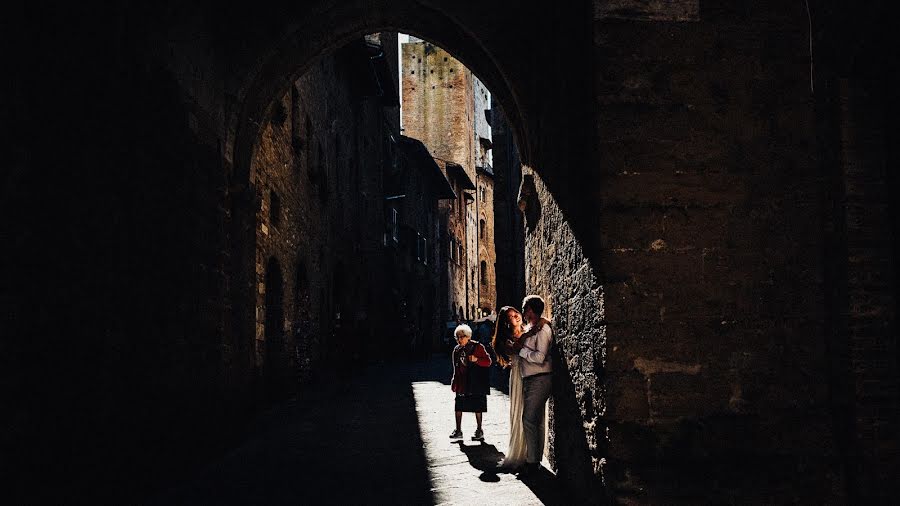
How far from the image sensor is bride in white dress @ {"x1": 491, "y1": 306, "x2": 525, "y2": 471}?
17.8 feet

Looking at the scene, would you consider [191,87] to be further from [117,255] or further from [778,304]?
[778,304]

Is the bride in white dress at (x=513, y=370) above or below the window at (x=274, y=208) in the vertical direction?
below

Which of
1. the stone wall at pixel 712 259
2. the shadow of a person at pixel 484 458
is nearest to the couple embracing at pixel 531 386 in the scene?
the shadow of a person at pixel 484 458

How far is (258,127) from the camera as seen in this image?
779 centimetres

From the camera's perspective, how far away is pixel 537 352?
16.9 feet

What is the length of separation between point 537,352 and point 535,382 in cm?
20

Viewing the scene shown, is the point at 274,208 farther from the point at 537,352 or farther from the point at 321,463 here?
the point at 537,352

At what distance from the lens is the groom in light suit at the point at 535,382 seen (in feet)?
16.9

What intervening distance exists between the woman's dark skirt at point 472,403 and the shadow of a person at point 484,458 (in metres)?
0.30

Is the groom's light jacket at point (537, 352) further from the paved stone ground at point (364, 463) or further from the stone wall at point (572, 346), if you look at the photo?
the paved stone ground at point (364, 463)

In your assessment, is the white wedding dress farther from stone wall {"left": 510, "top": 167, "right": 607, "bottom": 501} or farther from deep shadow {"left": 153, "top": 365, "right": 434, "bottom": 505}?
deep shadow {"left": 153, "top": 365, "right": 434, "bottom": 505}

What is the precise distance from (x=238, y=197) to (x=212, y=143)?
0.84m

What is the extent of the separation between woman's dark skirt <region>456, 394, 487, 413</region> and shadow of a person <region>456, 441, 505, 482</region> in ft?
0.99

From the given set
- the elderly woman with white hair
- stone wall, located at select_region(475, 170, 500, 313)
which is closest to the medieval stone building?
stone wall, located at select_region(475, 170, 500, 313)
